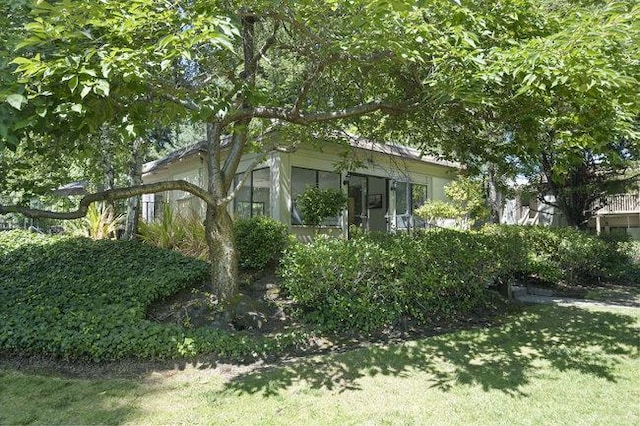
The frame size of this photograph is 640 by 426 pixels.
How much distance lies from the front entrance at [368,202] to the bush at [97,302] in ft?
24.0

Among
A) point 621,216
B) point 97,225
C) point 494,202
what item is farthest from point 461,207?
point 621,216

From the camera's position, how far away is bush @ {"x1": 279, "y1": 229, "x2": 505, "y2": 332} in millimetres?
6137

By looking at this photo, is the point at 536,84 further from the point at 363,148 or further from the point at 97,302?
the point at 363,148

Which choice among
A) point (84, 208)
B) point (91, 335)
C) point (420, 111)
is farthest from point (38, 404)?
point (420, 111)

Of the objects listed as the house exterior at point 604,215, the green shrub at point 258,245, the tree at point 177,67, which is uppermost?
the tree at point 177,67

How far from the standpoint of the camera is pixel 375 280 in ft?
20.5

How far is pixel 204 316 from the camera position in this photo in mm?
6516

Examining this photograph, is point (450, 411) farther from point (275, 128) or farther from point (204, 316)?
point (275, 128)

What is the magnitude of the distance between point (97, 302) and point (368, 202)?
10543mm

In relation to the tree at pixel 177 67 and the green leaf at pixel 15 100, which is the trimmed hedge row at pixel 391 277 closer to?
the tree at pixel 177 67

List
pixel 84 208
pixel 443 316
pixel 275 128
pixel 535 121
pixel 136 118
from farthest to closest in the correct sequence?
pixel 275 128, pixel 443 316, pixel 535 121, pixel 84 208, pixel 136 118

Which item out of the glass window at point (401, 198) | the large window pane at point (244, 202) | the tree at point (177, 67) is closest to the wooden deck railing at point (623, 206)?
the glass window at point (401, 198)

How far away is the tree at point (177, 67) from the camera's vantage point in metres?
3.65

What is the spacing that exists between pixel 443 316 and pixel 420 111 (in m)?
3.49
